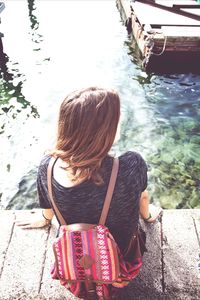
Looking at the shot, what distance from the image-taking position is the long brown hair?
1818 mm

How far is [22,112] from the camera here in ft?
25.1

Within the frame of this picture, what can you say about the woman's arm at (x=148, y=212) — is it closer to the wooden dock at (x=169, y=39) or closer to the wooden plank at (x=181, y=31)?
the wooden dock at (x=169, y=39)

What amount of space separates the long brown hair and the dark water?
87cm

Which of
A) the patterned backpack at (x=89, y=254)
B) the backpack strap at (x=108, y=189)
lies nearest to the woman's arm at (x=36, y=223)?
the patterned backpack at (x=89, y=254)

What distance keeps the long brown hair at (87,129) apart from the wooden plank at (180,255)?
1.50 m

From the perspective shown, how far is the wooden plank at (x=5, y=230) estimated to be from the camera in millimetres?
3148

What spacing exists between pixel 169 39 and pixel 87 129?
7610mm

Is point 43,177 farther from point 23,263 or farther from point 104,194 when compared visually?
point 23,263

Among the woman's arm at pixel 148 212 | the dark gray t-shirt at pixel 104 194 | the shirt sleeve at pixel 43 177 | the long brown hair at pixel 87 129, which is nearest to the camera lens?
the long brown hair at pixel 87 129

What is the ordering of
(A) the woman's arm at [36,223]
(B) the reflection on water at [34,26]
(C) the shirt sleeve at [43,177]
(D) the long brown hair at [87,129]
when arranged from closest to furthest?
(D) the long brown hair at [87,129], (C) the shirt sleeve at [43,177], (A) the woman's arm at [36,223], (B) the reflection on water at [34,26]

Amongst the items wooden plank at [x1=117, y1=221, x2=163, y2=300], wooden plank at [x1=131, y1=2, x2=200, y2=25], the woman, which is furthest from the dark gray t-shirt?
wooden plank at [x1=131, y1=2, x2=200, y2=25]

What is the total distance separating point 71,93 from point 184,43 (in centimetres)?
778

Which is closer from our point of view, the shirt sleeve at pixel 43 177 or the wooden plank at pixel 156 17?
the shirt sleeve at pixel 43 177

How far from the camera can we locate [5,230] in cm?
339
